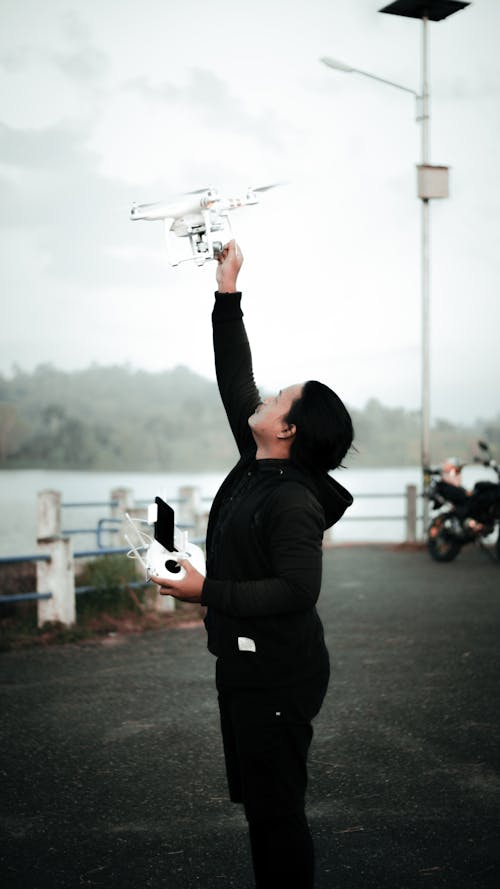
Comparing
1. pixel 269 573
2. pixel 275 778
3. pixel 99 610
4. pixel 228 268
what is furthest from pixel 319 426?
pixel 99 610

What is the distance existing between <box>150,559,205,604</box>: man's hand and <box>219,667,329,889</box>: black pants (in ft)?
1.11

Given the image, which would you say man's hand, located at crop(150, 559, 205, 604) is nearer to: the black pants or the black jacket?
the black jacket

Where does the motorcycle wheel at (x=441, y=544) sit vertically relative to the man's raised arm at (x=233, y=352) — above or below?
below

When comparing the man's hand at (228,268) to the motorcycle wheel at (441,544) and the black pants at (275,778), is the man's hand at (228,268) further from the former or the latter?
the motorcycle wheel at (441,544)

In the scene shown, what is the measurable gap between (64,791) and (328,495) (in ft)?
8.28

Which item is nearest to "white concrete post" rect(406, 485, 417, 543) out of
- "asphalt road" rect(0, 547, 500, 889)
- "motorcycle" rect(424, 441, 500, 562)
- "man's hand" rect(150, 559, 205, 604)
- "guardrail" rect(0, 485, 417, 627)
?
"motorcycle" rect(424, 441, 500, 562)

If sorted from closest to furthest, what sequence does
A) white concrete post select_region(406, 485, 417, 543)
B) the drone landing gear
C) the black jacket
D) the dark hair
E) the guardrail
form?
1. the black jacket
2. the dark hair
3. the drone landing gear
4. the guardrail
5. white concrete post select_region(406, 485, 417, 543)

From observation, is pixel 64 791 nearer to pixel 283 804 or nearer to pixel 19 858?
pixel 19 858

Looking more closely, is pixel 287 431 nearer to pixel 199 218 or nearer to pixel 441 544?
pixel 199 218

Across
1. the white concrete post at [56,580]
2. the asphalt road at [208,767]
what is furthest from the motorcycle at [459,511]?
the white concrete post at [56,580]

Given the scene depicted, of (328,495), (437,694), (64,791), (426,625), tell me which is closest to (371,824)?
(64,791)

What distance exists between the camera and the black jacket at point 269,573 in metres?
2.93

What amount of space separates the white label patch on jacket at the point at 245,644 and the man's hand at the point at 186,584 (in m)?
0.18

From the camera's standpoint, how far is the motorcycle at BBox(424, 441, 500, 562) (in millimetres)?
14344
